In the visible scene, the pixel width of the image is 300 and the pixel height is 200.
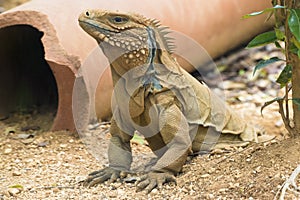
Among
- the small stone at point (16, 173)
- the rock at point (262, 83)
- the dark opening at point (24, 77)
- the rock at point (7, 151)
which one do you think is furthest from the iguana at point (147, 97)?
the rock at point (262, 83)

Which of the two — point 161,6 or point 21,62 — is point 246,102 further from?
point 21,62

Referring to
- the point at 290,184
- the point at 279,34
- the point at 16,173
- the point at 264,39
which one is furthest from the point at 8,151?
the point at 290,184

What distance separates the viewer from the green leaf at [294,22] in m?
3.50

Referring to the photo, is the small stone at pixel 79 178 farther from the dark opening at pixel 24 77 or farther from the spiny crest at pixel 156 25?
the dark opening at pixel 24 77

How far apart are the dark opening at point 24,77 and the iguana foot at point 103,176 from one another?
7.54 feet

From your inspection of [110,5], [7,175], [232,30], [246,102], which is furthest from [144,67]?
[232,30]

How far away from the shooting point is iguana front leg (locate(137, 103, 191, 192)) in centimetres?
436

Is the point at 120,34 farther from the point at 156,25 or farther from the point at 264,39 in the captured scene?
the point at 264,39

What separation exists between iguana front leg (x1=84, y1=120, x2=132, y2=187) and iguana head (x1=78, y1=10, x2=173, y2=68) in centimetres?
66

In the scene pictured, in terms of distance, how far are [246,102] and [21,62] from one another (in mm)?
2859

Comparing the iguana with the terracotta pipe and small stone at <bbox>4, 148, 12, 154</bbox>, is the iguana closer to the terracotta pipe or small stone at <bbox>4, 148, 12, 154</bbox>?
the terracotta pipe

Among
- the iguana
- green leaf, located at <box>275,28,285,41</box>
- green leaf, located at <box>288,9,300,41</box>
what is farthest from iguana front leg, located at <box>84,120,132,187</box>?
green leaf, located at <box>288,9,300,41</box>

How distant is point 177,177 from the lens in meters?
4.46

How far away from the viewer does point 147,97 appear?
4.43 metres
